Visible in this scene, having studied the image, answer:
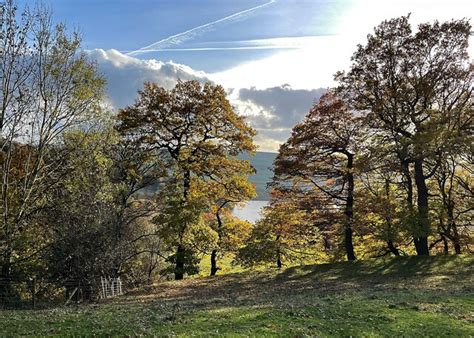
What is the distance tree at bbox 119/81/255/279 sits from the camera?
3369cm

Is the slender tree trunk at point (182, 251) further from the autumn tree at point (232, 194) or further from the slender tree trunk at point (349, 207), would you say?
the slender tree trunk at point (349, 207)

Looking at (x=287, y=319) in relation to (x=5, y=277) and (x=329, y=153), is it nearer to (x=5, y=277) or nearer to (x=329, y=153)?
(x=5, y=277)

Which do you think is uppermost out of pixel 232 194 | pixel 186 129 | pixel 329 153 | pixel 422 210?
pixel 186 129

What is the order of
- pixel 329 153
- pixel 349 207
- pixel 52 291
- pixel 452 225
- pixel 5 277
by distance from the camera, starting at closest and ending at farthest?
pixel 5 277 < pixel 52 291 < pixel 349 207 < pixel 329 153 < pixel 452 225

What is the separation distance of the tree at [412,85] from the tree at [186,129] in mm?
10247

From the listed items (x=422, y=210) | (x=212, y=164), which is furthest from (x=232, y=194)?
(x=422, y=210)

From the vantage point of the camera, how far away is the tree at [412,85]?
2997 cm

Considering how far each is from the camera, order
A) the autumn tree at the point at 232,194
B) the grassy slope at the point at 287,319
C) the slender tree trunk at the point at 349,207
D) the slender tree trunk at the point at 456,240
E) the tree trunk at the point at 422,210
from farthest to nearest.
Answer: the autumn tree at the point at 232,194 < the slender tree trunk at the point at 456,240 < the slender tree trunk at the point at 349,207 < the tree trunk at the point at 422,210 < the grassy slope at the point at 287,319

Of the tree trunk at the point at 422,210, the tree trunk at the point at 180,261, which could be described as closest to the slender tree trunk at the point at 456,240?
the tree trunk at the point at 422,210

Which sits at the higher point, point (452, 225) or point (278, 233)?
point (278, 233)

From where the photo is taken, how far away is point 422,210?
30.4 m

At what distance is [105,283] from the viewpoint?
26.1m

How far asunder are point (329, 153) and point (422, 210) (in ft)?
27.2

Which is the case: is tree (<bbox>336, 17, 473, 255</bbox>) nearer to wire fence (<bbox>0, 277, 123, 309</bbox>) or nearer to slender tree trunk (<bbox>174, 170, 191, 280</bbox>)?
slender tree trunk (<bbox>174, 170, 191, 280</bbox>)
